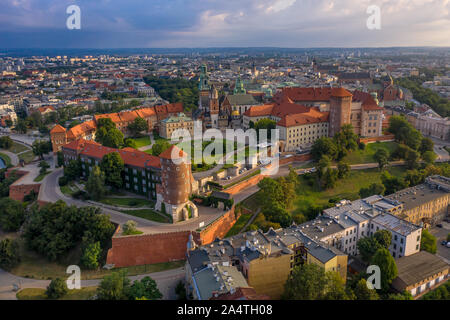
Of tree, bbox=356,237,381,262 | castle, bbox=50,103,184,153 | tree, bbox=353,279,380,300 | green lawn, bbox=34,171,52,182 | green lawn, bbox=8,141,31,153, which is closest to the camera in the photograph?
tree, bbox=353,279,380,300

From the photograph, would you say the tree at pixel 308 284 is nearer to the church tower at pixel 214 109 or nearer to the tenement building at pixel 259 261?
the tenement building at pixel 259 261

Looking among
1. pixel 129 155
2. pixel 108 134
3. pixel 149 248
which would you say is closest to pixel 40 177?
pixel 108 134

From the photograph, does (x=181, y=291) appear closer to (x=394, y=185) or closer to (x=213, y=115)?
(x=394, y=185)

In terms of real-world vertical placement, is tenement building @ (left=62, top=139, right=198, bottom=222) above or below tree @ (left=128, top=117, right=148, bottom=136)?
below

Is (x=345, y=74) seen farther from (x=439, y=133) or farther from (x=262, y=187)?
(x=262, y=187)

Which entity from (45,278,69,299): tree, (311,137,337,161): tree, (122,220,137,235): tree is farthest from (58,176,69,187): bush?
(311,137,337,161): tree

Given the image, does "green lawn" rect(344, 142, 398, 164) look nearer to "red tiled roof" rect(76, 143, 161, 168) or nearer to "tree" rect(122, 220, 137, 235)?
"red tiled roof" rect(76, 143, 161, 168)

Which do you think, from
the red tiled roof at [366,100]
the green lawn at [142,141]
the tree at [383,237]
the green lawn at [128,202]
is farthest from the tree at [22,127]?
the tree at [383,237]

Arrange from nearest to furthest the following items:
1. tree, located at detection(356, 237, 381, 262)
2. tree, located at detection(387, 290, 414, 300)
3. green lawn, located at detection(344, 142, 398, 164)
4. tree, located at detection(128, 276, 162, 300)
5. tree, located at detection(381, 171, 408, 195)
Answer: tree, located at detection(387, 290, 414, 300)
tree, located at detection(128, 276, 162, 300)
tree, located at detection(356, 237, 381, 262)
tree, located at detection(381, 171, 408, 195)
green lawn, located at detection(344, 142, 398, 164)

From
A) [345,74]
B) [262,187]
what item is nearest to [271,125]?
[262,187]
